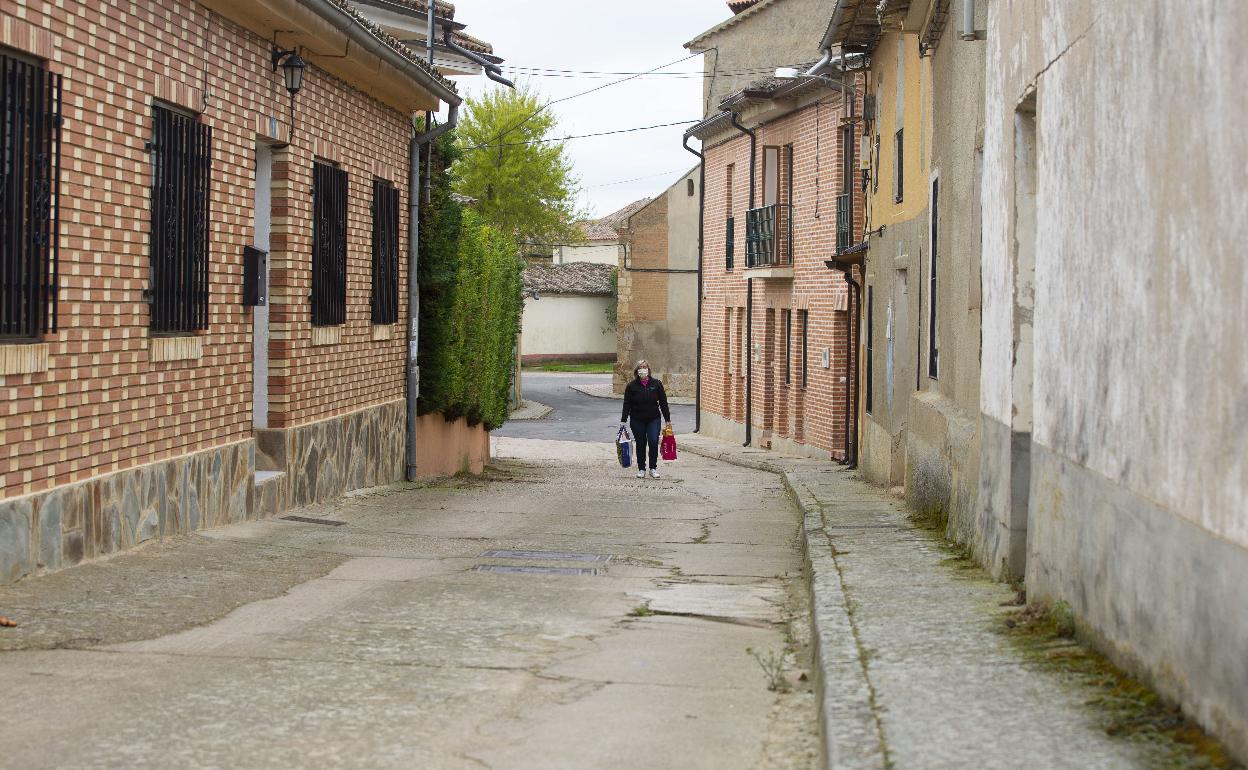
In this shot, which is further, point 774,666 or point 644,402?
point 644,402

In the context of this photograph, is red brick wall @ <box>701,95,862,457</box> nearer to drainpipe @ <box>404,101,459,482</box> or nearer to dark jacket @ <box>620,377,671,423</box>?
dark jacket @ <box>620,377,671,423</box>

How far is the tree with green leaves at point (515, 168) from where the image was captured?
197 feet

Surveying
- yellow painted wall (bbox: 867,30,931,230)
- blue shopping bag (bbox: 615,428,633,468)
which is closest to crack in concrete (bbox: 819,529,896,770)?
yellow painted wall (bbox: 867,30,931,230)

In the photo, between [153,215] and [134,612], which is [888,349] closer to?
[153,215]

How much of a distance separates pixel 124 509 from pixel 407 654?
347 cm

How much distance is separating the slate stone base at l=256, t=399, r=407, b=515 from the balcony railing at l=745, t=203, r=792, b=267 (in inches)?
512

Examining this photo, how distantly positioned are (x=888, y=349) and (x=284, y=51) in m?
7.72

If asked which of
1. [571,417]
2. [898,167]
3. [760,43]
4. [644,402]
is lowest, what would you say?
[571,417]

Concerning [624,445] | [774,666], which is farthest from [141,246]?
[624,445]

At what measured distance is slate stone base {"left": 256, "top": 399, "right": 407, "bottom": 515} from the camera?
44.2 ft

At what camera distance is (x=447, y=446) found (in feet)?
67.9

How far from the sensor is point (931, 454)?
12156 mm

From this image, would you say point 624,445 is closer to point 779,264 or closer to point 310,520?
point 779,264

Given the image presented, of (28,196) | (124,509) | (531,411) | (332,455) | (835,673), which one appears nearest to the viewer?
(835,673)
